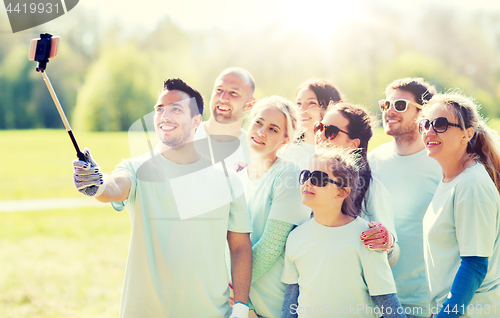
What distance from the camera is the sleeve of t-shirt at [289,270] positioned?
2.92 metres

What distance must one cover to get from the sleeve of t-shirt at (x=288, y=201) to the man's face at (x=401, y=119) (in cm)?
109

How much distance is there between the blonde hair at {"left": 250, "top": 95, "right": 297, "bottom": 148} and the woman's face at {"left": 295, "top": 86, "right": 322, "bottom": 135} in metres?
0.68

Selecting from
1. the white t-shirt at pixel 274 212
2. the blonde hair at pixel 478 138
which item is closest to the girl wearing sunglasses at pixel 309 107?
the white t-shirt at pixel 274 212

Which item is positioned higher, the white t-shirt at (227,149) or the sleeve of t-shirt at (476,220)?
the white t-shirt at (227,149)

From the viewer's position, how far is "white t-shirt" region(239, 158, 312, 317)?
3.01m

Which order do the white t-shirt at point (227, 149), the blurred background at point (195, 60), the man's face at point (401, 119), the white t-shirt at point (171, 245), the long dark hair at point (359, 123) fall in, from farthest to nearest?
the blurred background at point (195, 60)
the white t-shirt at point (227, 149)
the man's face at point (401, 119)
the long dark hair at point (359, 123)
the white t-shirt at point (171, 245)

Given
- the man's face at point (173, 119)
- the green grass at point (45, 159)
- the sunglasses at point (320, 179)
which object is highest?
the man's face at point (173, 119)

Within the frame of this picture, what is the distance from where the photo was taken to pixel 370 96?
50.3 metres

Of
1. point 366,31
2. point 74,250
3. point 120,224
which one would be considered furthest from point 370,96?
point 74,250

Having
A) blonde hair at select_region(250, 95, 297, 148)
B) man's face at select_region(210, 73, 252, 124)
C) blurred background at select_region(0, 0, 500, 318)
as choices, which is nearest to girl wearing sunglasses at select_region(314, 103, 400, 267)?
blonde hair at select_region(250, 95, 297, 148)

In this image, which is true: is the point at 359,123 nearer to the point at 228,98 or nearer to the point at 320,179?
the point at 320,179

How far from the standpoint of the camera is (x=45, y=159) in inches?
1548

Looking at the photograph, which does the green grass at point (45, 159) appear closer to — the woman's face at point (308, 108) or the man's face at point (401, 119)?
the woman's face at point (308, 108)

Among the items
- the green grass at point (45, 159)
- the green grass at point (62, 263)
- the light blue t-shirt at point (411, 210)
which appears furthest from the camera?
the green grass at point (45, 159)
